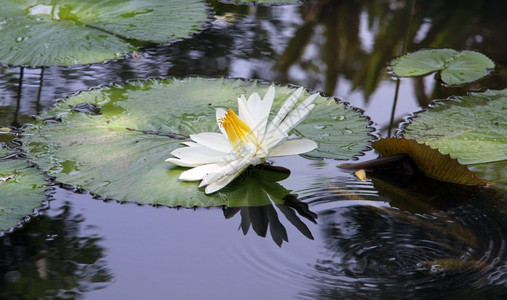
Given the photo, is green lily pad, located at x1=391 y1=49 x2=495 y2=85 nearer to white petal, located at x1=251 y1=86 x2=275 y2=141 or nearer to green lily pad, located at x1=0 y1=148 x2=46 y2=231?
white petal, located at x1=251 y1=86 x2=275 y2=141

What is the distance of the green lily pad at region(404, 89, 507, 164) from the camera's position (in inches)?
70.8

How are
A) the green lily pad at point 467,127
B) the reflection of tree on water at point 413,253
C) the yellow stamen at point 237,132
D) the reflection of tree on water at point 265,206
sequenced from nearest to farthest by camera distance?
1. the reflection of tree on water at point 413,253
2. the reflection of tree on water at point 265,206
3. the yellow stamen at point 237,132
4. the green lily pad at point 467,127

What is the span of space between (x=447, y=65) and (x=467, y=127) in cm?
63

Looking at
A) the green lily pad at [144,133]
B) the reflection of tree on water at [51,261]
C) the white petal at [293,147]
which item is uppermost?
the white petal at [293,147]

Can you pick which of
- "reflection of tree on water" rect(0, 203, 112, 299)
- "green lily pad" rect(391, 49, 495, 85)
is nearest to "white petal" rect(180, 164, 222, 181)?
"reflection of tree on water" rect(0, 203, 112, 299)

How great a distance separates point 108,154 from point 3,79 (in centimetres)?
85

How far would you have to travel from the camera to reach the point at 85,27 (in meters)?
2.62

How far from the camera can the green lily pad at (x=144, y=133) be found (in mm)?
1643

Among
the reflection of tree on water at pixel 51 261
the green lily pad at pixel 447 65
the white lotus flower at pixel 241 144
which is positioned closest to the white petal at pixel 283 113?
the white lotus flower at pixel 241 144

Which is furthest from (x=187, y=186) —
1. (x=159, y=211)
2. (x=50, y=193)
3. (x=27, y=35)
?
(x=27, y=35)

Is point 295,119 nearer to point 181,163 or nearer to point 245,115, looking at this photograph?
point 245,115

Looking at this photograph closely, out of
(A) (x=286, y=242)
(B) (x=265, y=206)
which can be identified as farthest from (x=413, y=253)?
(B) (x=265, y=206)

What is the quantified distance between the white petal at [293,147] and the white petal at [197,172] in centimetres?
17

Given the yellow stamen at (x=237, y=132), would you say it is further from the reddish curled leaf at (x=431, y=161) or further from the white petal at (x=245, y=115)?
the reddish curled leaf at (x=431, y=161)
